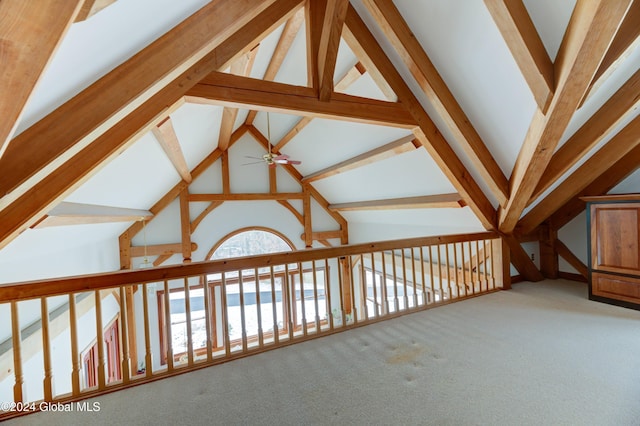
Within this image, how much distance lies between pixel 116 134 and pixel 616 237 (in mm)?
5003

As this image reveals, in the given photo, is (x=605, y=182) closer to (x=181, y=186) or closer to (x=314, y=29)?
(x=314, y=29)

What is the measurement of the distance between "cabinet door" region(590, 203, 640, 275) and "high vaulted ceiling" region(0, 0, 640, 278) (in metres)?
0.51

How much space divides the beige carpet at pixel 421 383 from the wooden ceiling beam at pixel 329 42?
8.12 feet

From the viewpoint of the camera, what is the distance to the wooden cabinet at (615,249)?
2.95m

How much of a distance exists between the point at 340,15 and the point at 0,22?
7.64ft

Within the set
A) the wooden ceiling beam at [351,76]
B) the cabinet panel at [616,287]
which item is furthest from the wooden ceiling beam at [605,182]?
the wooden ceiling beam at [351,76]

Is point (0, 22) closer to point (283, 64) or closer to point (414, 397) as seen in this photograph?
point (414, 397)

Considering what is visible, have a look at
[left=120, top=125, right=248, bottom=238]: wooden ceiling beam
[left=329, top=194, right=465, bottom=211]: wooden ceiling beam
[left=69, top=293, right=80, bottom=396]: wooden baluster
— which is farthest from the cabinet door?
[left=120, top=125, right=248, bottom=238]: wooden ceiling beam

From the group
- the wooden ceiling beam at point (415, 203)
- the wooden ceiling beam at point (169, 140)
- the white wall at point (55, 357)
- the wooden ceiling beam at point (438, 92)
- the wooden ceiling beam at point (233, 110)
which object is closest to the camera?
the white wall at point (55, 357)

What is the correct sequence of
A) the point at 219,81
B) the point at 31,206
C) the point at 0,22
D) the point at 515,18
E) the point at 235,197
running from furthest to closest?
the point at 235,197
the point at 219,81
the point at 515,18
the point at 31,206
the point at 0,22

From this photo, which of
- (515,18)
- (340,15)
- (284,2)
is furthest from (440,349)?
(284,2)

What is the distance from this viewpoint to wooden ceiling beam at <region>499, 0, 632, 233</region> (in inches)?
67.4

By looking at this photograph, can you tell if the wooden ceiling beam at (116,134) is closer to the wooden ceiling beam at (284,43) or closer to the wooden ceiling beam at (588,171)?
the wooden ceiling beam at (284,43)

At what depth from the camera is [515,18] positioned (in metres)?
2.02
